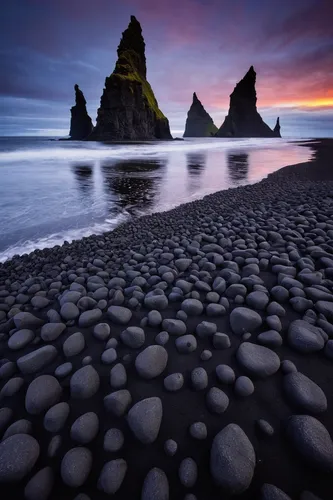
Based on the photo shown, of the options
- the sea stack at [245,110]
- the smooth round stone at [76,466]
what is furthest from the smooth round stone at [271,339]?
the sea stack at [245,110]

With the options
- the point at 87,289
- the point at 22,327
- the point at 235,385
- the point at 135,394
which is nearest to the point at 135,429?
the point at 135,394

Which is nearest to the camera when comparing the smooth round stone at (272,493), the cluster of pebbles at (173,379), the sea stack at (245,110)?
the smooth round stone at (272,493)

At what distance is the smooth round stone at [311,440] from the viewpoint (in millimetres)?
1089

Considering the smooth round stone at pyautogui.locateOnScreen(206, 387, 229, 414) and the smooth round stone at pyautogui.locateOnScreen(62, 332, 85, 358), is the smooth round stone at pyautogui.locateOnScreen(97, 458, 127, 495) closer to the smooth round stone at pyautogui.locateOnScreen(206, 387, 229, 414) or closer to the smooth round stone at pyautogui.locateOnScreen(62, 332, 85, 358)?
the smooth round stone at pyautogui.locateOnScreen(206, 387, 229, 414)

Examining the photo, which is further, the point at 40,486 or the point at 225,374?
the point at 225,374

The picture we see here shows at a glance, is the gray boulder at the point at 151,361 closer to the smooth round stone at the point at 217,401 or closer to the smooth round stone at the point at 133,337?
the smooth round stone at the point at 133,337

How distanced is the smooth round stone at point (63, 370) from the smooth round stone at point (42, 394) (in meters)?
0.06

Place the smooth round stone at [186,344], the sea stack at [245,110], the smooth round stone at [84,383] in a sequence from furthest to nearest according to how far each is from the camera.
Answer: the sea stack at [245,110] < the smooth round stone at [186,344] < the smooth round stone at [84,383]

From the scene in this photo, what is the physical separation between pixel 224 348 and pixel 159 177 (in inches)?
412

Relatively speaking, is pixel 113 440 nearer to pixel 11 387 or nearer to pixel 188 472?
pixel 188 472

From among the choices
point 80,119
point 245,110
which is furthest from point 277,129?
point 80,119

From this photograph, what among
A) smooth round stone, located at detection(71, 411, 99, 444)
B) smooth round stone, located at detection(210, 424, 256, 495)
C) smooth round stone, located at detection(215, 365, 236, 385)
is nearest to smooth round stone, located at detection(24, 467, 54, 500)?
smooth round stone, located at detection(71, 411, 99, 444)

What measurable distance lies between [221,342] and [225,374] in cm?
24

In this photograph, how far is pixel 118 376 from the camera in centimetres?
151
